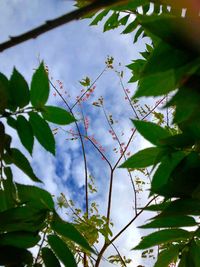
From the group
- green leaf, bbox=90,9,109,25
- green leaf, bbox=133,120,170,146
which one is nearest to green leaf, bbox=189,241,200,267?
green leaf, bbox=133,120,170,146

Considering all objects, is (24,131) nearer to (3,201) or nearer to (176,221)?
(3,201)

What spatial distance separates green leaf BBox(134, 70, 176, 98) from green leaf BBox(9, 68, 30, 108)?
1.11ft

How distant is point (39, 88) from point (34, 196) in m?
0.25

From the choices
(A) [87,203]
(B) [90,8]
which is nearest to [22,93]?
(B) [90,8]

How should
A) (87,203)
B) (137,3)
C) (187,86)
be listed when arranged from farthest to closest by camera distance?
(87,203), (137,3), (187,86)

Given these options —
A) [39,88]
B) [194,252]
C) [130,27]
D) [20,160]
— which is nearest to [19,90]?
[39,88]

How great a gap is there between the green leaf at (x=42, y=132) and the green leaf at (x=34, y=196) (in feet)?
0.31

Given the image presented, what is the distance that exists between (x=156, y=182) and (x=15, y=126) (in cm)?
36

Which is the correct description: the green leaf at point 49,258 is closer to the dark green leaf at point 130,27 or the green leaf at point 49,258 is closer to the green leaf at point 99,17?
the dark green leaf at point 130,27

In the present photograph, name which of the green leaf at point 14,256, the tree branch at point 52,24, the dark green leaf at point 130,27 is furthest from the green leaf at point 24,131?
the dark green leaf at point 130,27

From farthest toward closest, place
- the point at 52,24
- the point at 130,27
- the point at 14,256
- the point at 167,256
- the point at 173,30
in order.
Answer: the point at 130,27, the point at 167,256, the point at 14,256, the point at 173,30, the point at 52,24

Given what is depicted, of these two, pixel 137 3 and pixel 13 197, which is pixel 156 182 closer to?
pixel 13 197

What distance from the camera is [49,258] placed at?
0.82 meters

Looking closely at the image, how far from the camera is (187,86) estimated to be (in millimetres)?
560
